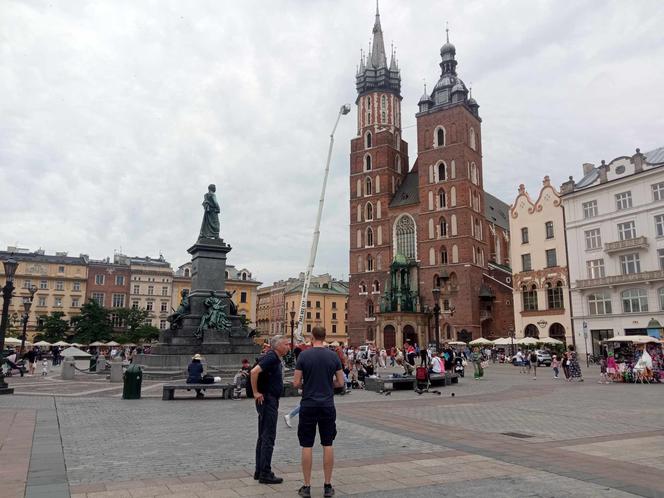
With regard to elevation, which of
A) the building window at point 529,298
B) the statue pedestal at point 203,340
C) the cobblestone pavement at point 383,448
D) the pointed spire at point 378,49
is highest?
the pointed spire at point 378,49

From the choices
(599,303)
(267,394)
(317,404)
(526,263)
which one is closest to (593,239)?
(599,303)

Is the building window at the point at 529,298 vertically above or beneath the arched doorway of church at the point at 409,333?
above

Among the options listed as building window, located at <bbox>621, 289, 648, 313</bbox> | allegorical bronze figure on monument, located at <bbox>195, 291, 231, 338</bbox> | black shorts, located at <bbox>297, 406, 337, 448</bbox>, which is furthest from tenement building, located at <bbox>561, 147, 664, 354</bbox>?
black shorts, located at <bbox>297, 406, 337, 448</bbox>

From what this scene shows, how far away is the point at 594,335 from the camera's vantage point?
42156 millimetres

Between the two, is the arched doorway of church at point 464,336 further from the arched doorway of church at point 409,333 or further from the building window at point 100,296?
the building window at point 100,296

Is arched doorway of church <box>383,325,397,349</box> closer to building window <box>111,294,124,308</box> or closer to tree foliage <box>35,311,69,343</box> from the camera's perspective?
tree foliage <box>35,311,69,343</box>

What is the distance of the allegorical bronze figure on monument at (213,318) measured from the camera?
2422cm

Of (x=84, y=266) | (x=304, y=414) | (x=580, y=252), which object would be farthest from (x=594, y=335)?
(x=84, y=266)

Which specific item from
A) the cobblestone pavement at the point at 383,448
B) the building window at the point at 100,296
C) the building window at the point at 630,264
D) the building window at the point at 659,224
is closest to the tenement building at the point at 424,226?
the building window at the point at 630,264

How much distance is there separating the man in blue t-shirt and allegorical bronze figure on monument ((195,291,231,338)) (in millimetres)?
19014

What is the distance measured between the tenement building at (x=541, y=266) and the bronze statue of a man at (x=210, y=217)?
3229cm

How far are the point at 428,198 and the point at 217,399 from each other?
5367 centimetres

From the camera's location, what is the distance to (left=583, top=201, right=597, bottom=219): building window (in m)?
42.8

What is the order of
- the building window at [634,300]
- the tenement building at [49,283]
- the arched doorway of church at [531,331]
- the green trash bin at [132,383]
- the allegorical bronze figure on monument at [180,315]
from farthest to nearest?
the tenement building at [49,283], the arched doorway of church at [531,331], the building window at [634,300], the allegorical bronze figure on monument at [180,315], the green trash bin at [132,383]
